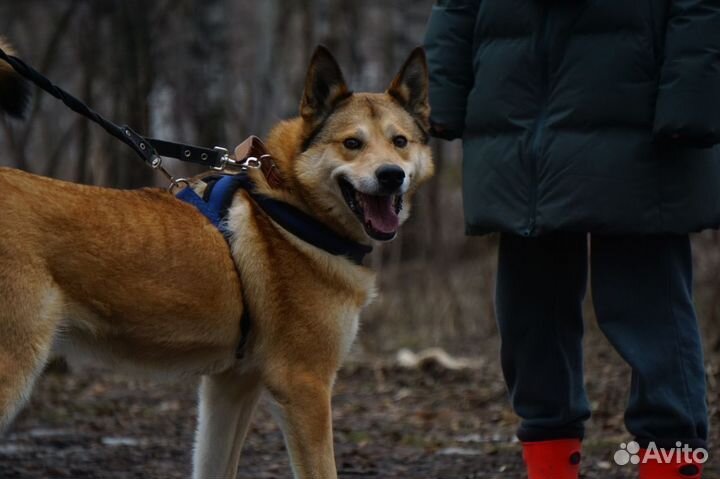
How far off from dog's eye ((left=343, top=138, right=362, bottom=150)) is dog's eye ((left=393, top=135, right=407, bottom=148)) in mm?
132

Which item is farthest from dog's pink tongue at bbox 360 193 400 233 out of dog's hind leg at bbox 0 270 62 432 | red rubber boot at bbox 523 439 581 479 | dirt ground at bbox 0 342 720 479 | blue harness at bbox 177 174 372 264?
dirt ground at bbox 0 342 720 479

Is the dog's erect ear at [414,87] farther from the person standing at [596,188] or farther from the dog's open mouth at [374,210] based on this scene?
the dog's open mouth at [374,210]

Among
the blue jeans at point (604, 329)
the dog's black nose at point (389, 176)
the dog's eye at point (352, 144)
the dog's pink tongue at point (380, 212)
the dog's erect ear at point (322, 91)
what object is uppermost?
the dog's erect ear at point (322, 91)

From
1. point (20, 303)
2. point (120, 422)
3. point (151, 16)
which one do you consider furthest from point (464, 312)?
point (20, 303)

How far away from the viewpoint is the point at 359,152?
12.8 ft

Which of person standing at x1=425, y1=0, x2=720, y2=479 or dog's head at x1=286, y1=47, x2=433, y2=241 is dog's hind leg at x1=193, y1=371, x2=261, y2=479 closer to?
dog's head at x1=286, y1=47, x2=433, y2=241

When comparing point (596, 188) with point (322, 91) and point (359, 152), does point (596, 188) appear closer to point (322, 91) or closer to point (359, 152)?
point (359, 152)

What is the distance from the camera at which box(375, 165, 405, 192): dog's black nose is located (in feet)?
12.3

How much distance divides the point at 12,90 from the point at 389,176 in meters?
1.29

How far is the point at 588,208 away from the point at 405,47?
957cm

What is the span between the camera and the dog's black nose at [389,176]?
12.3 feet

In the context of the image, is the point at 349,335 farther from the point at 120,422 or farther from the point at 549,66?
the point at 120,422

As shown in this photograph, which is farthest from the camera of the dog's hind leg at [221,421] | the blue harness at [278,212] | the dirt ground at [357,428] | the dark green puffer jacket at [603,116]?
the dirt ground at [357,428]

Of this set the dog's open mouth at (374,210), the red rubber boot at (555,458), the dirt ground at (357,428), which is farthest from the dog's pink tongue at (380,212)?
the dirt ground at (357,428)
